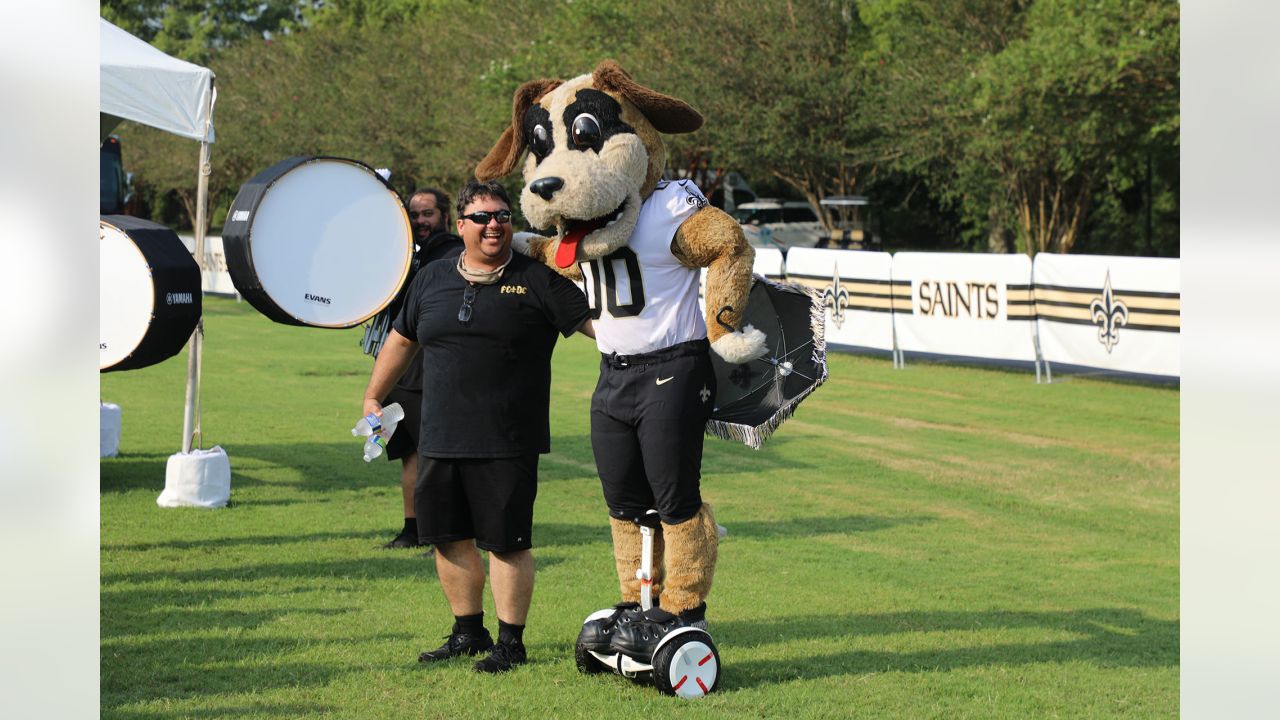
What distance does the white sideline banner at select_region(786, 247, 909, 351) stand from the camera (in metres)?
18.0

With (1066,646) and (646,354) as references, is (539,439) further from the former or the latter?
(1066,646)

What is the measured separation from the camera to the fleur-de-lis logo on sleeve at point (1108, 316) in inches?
581

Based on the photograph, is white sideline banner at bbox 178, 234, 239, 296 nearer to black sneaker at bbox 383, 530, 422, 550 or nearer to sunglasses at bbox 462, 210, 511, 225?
black sneaker at bbox 383, 530, 422, 550

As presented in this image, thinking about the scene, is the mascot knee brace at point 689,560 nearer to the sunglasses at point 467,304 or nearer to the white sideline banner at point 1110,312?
the sunglasses at point 467,304

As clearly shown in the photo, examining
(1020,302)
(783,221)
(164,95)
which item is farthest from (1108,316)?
(783,221)

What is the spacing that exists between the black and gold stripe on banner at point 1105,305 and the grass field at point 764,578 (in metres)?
1.06

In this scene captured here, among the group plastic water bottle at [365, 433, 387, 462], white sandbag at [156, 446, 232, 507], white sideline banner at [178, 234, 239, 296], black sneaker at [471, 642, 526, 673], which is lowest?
black sneaker at [471, 642, 526, 673]

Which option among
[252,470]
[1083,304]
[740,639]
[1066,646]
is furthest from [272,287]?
[1083,304]

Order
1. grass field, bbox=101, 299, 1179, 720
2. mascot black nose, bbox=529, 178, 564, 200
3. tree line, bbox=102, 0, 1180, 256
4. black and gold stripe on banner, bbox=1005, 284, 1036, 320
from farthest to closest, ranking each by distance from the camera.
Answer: tree line, bbox=102, 0, 1180, 256
black and gold stripe on banner, bbox=1005, 284, 1036, 320
grass field, bbox=101, 299, 1179, 720
mascot black nose, bbox=529, 178, 564, 200

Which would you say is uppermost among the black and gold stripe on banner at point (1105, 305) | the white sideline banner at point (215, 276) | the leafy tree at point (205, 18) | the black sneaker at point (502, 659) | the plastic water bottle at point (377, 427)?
the leafy tree at point (205, 18)

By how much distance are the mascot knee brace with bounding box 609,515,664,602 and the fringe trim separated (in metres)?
0.49

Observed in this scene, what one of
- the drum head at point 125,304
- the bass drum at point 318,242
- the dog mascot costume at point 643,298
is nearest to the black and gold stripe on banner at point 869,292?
the bass drum at point 318,242

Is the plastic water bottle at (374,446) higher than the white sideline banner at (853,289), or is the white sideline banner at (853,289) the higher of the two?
the white sideline banner at (853,289)

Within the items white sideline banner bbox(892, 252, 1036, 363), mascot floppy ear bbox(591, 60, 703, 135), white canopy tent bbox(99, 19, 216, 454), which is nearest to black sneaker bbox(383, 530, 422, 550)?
white canopy tent bbox(99, 19, 216, 454)
